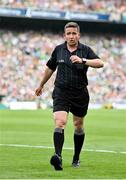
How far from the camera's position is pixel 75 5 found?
52781mm

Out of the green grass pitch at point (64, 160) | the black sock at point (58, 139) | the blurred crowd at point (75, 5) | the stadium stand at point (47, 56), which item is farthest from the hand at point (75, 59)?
the blurred crowd at point (75, 5)

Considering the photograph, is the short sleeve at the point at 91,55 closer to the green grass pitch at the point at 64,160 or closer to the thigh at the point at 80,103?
the thigh at the point at 80,103

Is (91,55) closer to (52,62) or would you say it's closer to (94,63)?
(94,63)

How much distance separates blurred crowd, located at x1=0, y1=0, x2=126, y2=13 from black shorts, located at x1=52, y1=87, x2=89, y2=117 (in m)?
38.2

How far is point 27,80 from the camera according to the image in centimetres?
4691

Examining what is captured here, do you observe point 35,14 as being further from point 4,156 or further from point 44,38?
point 4,156

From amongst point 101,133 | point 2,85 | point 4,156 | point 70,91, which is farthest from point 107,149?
point 2,85

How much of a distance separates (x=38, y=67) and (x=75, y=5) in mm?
6930

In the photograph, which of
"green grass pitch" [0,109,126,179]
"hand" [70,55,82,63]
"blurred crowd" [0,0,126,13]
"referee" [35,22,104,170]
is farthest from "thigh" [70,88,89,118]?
"blurred crowd" [0,0,126,13]

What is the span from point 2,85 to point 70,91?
34601mm

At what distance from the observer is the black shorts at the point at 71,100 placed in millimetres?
10781

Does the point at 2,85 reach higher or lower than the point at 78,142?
lower

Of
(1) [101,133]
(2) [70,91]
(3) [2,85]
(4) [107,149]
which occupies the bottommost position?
(3) [2,85]

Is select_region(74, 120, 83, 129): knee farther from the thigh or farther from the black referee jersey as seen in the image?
the black referee jersey
